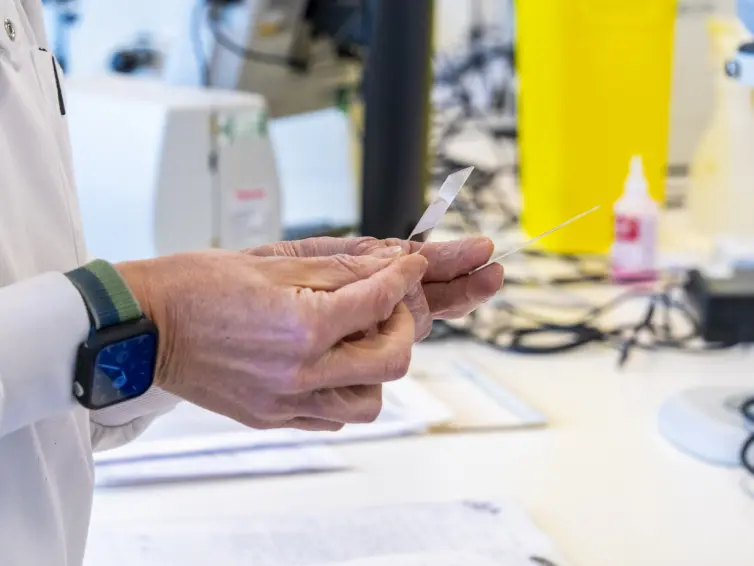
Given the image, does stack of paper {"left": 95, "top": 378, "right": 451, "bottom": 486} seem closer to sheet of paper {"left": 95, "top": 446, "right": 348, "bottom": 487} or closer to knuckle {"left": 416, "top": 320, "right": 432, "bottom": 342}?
sheet of paper {"left": 95, "top": 446, "right": 348, "bottom": 487}

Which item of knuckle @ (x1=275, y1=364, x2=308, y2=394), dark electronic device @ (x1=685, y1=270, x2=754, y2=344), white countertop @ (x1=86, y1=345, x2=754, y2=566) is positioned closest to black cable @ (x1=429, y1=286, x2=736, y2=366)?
dark electronic device @ (x1=685, y1=270, x2=754, y2=344)

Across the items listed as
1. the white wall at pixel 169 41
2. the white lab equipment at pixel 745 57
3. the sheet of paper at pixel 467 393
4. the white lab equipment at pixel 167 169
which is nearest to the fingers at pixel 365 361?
the sheet of paper at pixel 467 393

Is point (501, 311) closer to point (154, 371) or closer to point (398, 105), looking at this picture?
point (398, 105)

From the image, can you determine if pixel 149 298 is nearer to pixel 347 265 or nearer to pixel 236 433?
pixel 347 265

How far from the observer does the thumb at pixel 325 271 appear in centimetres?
49

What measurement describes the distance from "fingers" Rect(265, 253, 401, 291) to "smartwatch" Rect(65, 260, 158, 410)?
7cm

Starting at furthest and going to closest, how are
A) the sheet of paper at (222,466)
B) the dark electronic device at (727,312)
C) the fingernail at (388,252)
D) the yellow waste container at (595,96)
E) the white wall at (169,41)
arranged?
the white wall at (169,41) < the yellow waste container at (595,96) < the dark electronic device at (727,312) < the sheet of paper at (222,466) < the fingernail at (388,252)

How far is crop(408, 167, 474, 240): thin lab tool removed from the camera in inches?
25.1

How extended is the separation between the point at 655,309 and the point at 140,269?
91cm

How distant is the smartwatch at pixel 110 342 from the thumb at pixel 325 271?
7 cm

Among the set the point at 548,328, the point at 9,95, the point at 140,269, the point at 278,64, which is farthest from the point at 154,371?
the point at 278,64

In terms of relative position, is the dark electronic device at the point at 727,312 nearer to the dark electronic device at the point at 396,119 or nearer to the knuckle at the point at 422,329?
the dark electronic device at the point at 396,119

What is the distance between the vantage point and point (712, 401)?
0.86 metres

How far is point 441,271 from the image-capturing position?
646 millimetres
